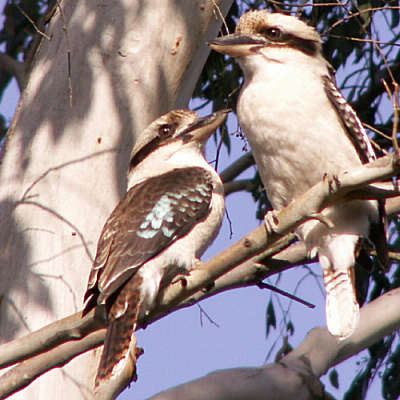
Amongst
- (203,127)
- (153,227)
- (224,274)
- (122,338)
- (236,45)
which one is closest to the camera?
(224,274)

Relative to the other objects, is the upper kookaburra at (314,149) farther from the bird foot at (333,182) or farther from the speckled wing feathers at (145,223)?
the bird foot at (333,182)

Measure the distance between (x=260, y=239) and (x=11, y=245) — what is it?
37.5 inches

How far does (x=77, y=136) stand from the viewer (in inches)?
106

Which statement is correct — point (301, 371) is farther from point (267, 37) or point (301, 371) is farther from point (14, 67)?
point (14, 67)

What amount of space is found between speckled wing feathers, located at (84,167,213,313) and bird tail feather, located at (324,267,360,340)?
0.42 m

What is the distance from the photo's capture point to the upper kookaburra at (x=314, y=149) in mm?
2406

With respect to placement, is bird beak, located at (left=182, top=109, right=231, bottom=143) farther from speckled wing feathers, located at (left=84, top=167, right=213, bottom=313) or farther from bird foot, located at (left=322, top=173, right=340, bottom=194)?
bird foot, located at (left=322, top=173, right=340, bottom=194)

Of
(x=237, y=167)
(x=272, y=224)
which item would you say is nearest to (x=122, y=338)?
(x=272, y=224)

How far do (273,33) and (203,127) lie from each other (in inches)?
14.7

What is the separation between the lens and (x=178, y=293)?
2.07 m

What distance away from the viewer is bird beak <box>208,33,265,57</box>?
2621 millimetres

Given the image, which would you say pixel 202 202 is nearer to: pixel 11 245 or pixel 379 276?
pixel 11 245

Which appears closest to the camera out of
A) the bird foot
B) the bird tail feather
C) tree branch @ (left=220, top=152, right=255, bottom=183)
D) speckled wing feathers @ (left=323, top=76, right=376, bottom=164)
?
the bird foot

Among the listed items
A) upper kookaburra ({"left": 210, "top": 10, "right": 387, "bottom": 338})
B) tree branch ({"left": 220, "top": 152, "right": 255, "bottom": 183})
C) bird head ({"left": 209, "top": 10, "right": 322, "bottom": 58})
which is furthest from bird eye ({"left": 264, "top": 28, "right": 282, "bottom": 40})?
tree branch ({"left": 220, "top": 152, "right": 255, "bottom": 183})
